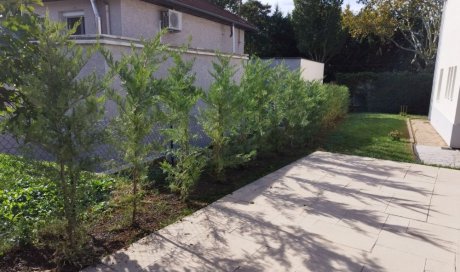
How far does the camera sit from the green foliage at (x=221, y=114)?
5352 mm

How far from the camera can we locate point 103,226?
397cm

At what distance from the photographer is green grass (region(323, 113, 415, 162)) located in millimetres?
8516

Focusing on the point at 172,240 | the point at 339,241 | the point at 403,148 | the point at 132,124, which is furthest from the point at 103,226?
the point at 403,148

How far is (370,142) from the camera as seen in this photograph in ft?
32.8

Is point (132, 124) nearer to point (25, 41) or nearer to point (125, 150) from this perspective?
point (125, 150)

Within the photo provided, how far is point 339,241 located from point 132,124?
2704mm

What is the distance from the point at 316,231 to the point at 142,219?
2166 millimetres

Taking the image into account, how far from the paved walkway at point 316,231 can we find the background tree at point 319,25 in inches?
727

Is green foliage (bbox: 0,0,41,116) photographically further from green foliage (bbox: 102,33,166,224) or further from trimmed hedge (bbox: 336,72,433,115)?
trimmed hedge (bbox: 336,72,433,115)

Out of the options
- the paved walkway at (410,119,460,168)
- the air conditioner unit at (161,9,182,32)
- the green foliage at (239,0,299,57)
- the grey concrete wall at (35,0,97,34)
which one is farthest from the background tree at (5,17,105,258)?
the green foliage at (239,0,299,57)

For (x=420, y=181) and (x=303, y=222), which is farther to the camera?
(x=420, y=181)

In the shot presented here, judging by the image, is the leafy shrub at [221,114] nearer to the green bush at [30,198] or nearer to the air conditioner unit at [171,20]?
the green bush at [30,198]

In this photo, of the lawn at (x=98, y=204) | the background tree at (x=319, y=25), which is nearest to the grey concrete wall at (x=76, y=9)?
the lawn at (x=98, y=204)

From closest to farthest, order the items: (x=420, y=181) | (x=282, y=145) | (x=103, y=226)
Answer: (x=103, y=226), (x=420, y=181), (x=282, y=145)
